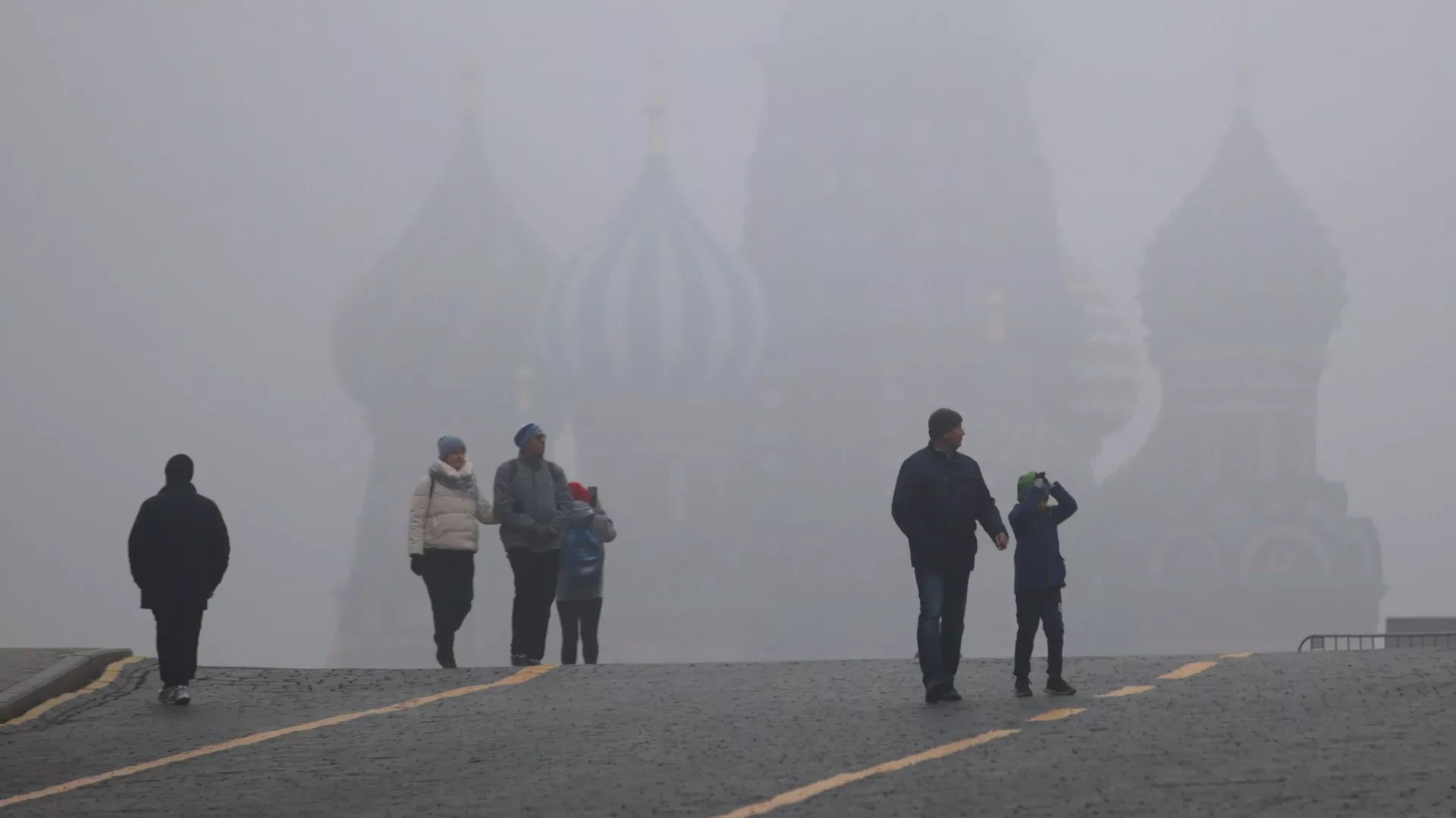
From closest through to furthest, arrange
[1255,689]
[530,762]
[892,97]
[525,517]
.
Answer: [530,762], [1255,689], [525,517], [892,97]

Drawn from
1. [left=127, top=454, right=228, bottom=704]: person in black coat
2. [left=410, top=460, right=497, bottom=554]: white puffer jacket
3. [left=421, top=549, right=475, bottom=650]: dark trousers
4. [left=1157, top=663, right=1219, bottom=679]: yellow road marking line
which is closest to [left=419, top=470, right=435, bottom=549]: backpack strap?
[left=410, top=460, right=497, bottom=554]: white puffer jacket

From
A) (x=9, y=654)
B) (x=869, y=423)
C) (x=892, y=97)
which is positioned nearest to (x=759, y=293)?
(x=869, y=423)

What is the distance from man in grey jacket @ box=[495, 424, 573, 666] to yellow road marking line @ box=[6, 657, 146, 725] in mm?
2893

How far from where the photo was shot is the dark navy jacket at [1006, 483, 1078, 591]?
519 inches

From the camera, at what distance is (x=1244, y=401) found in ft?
490

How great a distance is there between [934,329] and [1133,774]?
502 ft

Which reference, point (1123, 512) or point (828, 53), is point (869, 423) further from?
point (828, 53)

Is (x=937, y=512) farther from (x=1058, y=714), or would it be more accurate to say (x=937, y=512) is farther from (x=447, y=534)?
(x=447, y=534)

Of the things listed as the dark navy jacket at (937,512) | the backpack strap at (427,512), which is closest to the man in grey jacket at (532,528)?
the backpack strap at (427,512)

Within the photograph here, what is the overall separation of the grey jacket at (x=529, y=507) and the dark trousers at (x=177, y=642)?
9.34 ft

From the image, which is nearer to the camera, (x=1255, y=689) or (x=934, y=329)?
(x=1255, y=689)

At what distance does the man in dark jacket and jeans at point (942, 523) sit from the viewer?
12.8 m

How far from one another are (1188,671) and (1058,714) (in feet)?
8.48

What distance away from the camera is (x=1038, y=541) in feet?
43.4
